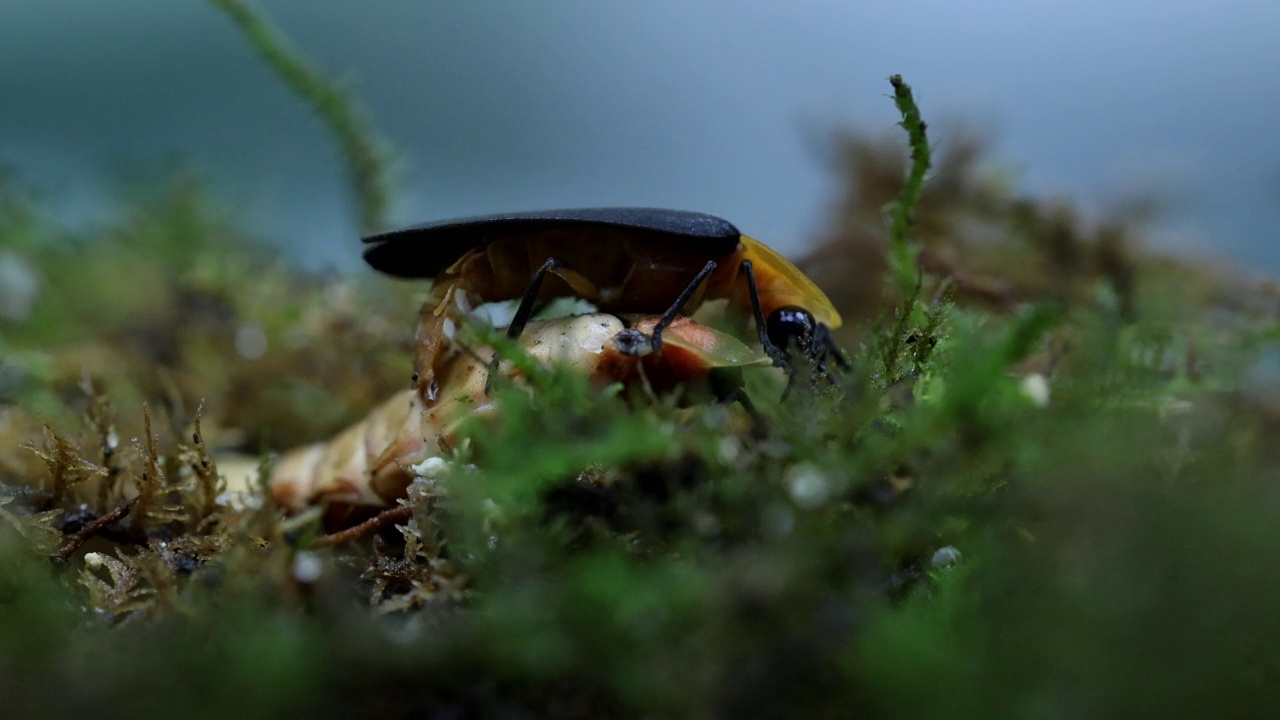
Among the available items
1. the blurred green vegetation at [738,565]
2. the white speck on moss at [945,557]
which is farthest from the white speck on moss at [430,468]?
the white speck on moss at [945,557]

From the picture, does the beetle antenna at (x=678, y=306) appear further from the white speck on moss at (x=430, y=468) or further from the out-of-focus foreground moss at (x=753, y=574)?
the white speck on moss at (x=430, y=468)

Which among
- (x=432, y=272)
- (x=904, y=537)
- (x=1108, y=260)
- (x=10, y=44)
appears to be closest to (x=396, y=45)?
(x=10, y=44)

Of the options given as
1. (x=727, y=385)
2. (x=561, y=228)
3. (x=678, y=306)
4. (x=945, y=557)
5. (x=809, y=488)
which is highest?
(x=561, y=228)

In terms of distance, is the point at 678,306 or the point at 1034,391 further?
Result: the point at 678,306

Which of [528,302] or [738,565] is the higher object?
[528,302]

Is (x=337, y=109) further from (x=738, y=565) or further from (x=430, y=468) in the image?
(x=738, y=565)

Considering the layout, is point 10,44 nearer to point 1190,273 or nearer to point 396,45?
point 396,45

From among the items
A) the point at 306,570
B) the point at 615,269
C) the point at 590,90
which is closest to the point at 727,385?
the point at 615,269
